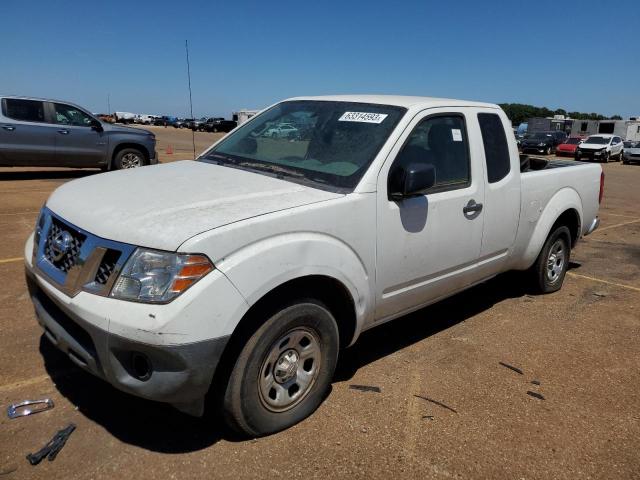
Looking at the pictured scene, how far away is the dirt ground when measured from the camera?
2654 mm

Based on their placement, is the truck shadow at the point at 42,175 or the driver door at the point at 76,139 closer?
the driver door at the point at 76,139

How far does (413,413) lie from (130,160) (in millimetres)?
11468

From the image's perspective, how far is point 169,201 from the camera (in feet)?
9.04

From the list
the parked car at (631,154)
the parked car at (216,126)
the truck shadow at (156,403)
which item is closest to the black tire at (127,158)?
the truck shadow at (156,403)

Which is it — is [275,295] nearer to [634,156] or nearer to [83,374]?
[83,374]

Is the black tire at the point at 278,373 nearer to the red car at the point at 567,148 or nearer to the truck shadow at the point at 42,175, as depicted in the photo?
the truck shadow at the point at 42,175

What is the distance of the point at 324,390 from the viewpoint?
3102mm

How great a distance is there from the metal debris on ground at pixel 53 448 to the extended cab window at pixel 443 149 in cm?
244

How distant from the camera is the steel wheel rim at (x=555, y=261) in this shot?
5.23 metres

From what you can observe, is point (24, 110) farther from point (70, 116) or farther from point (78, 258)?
point (78, 258)

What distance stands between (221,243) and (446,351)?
2290 mm

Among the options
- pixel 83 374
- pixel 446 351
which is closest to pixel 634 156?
pixel 446 351

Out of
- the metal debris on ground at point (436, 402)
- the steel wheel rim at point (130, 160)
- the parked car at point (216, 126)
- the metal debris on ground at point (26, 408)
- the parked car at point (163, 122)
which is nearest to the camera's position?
the metal debris on ground at point (26, 408)

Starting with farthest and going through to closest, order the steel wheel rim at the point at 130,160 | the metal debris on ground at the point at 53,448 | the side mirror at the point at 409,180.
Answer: the steel wheel rim at the point at 130,160 → the side mirror at the point at 409,180 → the metal debris on ground at the point at 53,448
